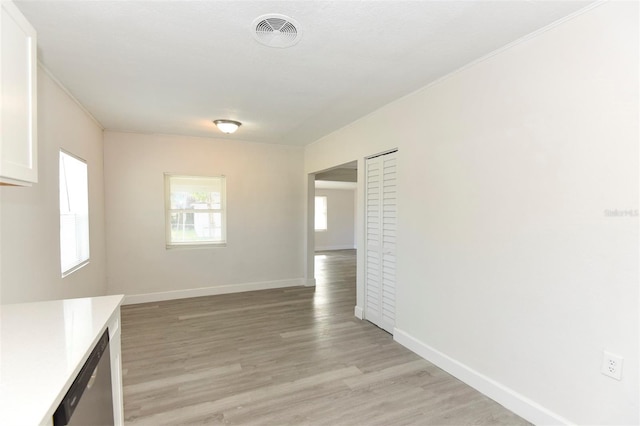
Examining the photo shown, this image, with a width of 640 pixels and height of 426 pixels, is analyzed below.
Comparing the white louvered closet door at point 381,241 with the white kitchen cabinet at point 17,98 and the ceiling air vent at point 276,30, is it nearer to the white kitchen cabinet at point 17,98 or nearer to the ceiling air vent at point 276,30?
Answer: the ceiling air vent at point 276,30

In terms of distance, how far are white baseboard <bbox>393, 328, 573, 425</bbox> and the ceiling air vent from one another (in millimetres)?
2768

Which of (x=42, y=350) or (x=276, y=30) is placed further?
(x=276, y=30)

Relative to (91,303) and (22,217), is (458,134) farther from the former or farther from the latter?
(22,217)

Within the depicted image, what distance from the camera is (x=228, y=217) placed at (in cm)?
501

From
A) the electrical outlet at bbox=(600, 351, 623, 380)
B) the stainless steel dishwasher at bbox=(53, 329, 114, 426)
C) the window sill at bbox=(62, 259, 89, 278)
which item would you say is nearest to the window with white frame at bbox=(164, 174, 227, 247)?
the window sill at bbox=(62, 259, 89, 278)

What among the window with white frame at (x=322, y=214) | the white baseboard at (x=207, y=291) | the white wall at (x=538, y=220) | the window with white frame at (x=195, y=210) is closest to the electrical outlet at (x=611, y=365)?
the white wall at (x=538, y=220)

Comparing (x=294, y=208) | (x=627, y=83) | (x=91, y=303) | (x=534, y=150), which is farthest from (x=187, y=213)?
(x=627, y=83)

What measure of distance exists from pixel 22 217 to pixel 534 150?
11.3ft

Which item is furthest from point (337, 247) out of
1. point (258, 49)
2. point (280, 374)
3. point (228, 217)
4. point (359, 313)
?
point (258, 49)

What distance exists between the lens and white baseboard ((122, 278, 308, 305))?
4.48 m

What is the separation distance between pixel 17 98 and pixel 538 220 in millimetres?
2892

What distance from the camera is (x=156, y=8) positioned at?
1.66m

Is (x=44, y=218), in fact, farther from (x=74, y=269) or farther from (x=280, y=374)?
(x=280, y=374)

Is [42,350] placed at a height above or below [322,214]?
below
